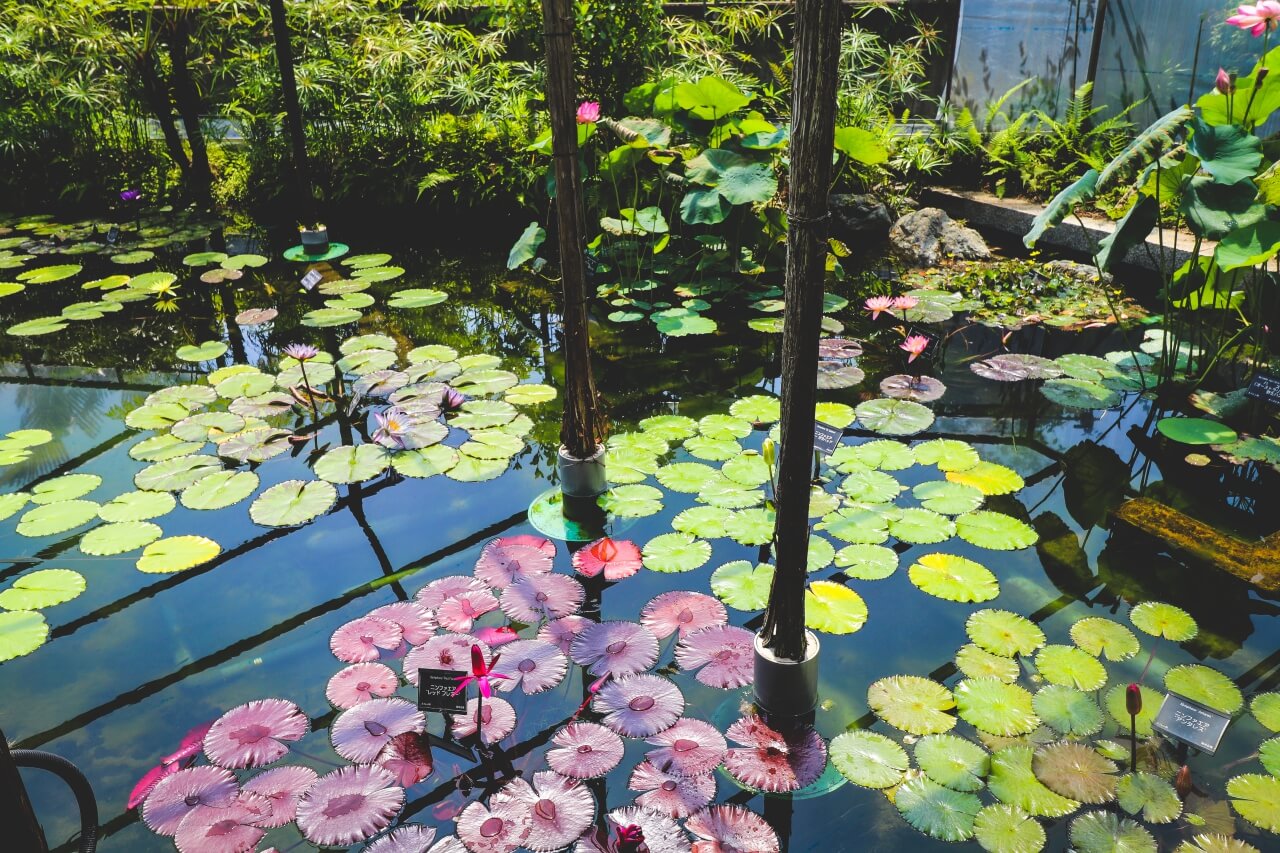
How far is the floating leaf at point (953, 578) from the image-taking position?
2.32m

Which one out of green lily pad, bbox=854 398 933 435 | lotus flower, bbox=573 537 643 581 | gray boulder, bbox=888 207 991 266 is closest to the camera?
lotus flower, bbox=573 537 643 581

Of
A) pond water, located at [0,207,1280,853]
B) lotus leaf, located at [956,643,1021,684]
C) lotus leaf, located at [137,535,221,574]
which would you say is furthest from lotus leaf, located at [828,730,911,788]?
lotus leaf, located at [137,535,221,574]

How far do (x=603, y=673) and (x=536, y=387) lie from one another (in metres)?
1.70

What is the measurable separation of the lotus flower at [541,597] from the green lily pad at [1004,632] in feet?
3.31

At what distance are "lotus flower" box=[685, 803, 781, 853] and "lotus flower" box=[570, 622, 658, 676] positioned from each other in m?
0.44

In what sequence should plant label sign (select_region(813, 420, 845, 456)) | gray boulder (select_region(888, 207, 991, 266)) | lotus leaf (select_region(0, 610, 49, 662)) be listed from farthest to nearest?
gray boulder (select_region(888, 207, 991, 266)), plant label sign (select_region(813, 420, 845, 456)), lotus leaf (select_region(0, 610, 49, 662))

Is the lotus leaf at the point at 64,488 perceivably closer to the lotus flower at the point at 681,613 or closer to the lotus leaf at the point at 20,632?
the lotus leaf at the point at 20,632

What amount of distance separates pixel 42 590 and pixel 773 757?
2.03 metres

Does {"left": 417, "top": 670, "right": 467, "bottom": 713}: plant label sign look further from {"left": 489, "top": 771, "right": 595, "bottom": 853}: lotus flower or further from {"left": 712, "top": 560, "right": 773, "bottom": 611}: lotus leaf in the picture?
{"left": 712, "top": 560, "right": 773, "bottom": 611}: lotus leaf

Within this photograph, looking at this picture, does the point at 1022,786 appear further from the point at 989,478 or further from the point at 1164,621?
the point at 989,478

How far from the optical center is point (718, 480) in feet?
9.43

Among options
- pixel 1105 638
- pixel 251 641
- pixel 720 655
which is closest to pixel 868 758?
pixel 720 655

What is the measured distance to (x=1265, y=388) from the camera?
2836 millimetres

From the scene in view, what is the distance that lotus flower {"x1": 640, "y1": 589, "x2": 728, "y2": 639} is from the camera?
2225mm
